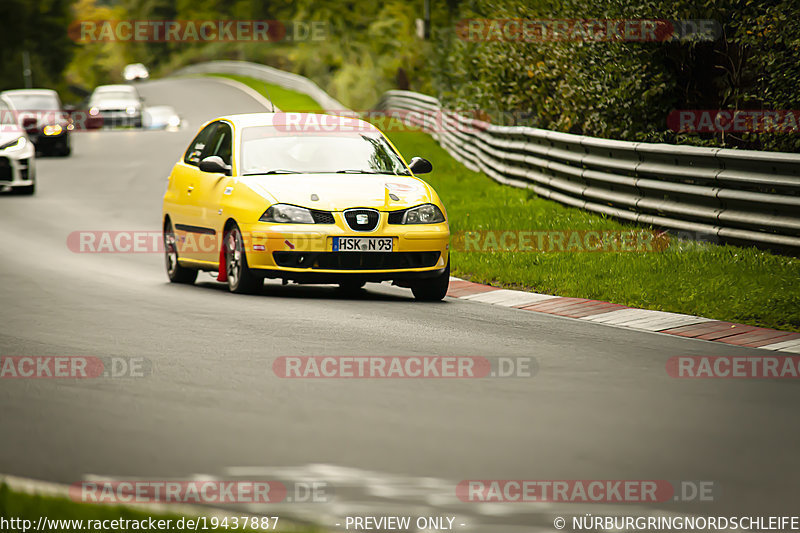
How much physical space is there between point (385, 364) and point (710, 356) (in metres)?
2.16

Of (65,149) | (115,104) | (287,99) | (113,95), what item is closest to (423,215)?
(65,149)

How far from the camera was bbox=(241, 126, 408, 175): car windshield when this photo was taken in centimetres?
1204

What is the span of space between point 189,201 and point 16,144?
40.6 ft

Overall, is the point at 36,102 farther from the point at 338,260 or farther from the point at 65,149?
the point at 338,260

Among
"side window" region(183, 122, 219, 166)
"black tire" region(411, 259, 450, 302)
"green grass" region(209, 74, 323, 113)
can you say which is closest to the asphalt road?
"black tire" region(411, 259, 450, 302)

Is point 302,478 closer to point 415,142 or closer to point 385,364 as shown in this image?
point 385,364

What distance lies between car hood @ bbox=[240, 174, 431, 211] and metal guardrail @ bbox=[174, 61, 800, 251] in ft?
10.9

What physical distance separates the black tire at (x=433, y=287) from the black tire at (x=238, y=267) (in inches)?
56.2

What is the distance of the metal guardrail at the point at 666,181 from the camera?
40.4ft

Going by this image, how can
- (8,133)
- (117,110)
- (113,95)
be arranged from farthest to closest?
(113,95) → (117,110) → (8,133)

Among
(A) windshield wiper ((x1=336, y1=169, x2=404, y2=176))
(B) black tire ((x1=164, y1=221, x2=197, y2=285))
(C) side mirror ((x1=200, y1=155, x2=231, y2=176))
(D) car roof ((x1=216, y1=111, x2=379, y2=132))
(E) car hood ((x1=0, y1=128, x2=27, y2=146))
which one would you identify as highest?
(D) car roof ((x1=216, y1=111, x2=379, y2=132))

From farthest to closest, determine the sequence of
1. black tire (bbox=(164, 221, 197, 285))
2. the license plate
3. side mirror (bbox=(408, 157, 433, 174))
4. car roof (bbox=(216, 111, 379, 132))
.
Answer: black tire (bbox=(164, 221, 197, 285)), car roof (bbox=(216, 111, 379, 132)), side mirror (bbox=(408, 157, 433, 174)), the license plate

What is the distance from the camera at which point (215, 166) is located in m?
12.0

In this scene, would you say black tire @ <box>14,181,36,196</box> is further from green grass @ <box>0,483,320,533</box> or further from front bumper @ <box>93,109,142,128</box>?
front bumper @ <box>93,109,142,128</box>
